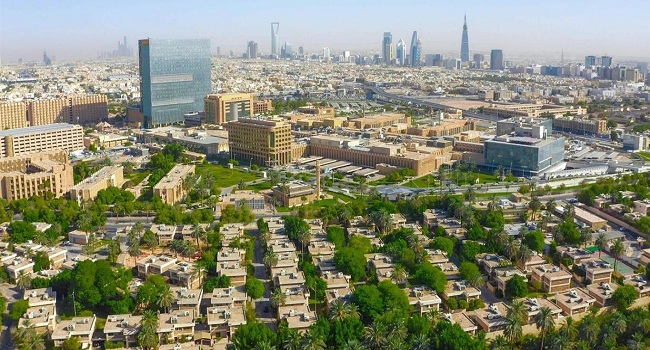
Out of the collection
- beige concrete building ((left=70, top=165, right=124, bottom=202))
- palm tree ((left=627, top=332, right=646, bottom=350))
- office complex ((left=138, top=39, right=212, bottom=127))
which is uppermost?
office complex ((left=138, top=39, right=212, bottom=127))

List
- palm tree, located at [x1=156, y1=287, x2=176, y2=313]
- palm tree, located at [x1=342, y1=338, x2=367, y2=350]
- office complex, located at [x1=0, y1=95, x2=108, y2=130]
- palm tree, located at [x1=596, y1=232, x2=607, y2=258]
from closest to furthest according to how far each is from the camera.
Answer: palm tree, located at [x1=342, y1=338, x2=367, y2=350] < palm tree, located at [x1=156, y1=287, x2=176, y2=313] < palm tree, located at [x1=596, y1=232, x2=607, y2=258] < office complex, located at [x1=0, y1=95, x2=108, y2=130]

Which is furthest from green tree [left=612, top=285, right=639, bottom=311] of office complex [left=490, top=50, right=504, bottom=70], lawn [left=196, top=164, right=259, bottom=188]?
office complex [left=490, top=50, right=504, bottom=70]

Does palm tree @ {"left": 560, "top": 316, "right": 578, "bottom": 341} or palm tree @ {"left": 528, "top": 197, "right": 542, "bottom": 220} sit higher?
palm tree @ {"left": 528, "top": 197, "right": 542, "bottom": 220}

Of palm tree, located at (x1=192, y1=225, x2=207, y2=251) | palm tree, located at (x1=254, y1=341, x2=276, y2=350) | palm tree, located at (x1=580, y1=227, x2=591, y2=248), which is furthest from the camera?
palm tree, located at (x1=192, y1=225, x2=207, y2=251)

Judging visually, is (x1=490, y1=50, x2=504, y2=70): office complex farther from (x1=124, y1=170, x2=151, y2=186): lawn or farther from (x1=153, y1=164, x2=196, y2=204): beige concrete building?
(x1=153, y1=164, x2=196, y2=204): beige concrete building

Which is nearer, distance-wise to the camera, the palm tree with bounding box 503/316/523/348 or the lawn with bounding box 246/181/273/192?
the palm tree with bounding box 503/316/523/348
